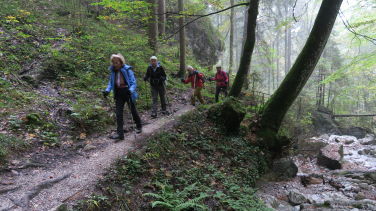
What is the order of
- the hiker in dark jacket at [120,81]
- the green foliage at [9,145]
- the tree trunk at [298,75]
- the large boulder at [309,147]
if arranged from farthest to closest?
1. the large boulder at [309,147]
2. the tree trunk at [298,75]
3. the hiker in dark jacket at [120,81]
4. the green foliage at [9,145]

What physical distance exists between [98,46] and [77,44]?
98cm

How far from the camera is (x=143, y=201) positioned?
4363 mm

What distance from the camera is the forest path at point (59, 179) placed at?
3.80m

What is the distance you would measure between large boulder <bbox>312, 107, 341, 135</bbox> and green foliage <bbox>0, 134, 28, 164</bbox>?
62.3ft

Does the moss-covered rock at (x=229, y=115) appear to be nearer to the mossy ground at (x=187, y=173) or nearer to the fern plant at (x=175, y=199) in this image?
the mossy ground at (x=187, y=173)

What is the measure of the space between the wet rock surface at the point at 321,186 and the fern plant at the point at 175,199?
9.20 feet

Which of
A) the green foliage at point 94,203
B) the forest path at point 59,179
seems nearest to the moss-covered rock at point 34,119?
the forest path at point 59,179

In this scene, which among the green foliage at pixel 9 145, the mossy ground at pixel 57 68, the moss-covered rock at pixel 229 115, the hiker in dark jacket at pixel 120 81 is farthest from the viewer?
the moss-covered rock at pixel 229 115

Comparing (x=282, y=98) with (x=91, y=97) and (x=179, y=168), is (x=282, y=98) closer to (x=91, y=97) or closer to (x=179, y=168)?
(x=179, y=168)

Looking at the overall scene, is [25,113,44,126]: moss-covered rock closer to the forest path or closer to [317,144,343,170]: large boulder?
the forest path

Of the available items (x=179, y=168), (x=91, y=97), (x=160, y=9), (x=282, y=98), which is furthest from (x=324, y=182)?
(x=160, y=9)

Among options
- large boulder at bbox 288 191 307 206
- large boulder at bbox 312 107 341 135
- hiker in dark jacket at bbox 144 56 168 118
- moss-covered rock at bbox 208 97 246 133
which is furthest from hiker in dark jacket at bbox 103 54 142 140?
large boulder at bbox 312 107 341 135

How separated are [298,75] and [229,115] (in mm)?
2499

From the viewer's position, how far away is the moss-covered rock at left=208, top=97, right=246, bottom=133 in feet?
27.6
